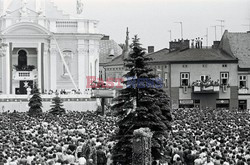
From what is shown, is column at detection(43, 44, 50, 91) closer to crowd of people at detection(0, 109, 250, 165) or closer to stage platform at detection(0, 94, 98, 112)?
stage platform at detection(0, 94, 98, 112)

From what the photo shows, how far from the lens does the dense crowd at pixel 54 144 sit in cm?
2669

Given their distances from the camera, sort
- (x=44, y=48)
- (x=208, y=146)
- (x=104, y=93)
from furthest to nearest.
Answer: (x=44, y=48)
(x=104, y=93)
(x=208, y=146)

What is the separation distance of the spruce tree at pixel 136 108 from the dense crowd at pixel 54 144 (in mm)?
1811

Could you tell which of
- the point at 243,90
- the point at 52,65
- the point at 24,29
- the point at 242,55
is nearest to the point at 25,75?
the point at 52,65

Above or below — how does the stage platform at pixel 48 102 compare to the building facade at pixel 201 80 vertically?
below

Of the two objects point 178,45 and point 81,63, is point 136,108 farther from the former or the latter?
point 81,63

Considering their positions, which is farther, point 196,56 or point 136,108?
point 196,56

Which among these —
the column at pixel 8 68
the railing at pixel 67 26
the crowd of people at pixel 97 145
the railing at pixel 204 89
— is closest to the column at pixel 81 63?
the railing at pixel 67 26

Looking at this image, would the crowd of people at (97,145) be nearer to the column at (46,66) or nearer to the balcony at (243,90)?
the balcony at (243,90)

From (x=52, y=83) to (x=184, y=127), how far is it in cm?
3650

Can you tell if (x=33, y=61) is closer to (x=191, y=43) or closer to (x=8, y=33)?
(x=8, y=33)

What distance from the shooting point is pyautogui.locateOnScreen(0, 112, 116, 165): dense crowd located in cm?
2669

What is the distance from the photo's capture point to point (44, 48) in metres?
74.6

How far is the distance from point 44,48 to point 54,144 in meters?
44.2
